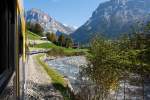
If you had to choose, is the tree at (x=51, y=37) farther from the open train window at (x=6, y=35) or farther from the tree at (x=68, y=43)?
the open train window at (x=6, y=35)

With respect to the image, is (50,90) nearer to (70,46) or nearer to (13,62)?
(13,62)

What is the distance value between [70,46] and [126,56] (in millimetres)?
110054

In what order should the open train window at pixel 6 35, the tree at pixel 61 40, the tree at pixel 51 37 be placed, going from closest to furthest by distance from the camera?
the open train window at pixel 6 35 < the tree at pixel 61 40 < the tree at pixel 51 37

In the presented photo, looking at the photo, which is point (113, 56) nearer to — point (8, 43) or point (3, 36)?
point (8, 43)

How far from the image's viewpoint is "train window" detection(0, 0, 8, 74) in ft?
8.33

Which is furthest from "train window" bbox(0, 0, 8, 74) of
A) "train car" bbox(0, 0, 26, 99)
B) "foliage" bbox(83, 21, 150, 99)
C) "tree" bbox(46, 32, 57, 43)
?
"tree" bbox(46, 32, 57, 43)

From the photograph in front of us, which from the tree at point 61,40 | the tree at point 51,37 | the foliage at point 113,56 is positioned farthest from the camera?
the tree at point 51,37

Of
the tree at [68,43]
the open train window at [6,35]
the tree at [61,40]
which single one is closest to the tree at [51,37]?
the tree at [61,40]

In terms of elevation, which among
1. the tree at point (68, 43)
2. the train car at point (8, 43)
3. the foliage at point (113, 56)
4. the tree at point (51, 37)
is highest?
the train car at point (8, 43)

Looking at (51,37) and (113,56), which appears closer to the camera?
(113,56)

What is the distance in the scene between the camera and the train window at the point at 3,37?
2539 mm

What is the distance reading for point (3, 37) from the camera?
2.65 meters

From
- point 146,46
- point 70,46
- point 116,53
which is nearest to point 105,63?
point 116,53

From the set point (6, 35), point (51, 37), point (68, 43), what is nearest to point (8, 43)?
point (6, 35)
